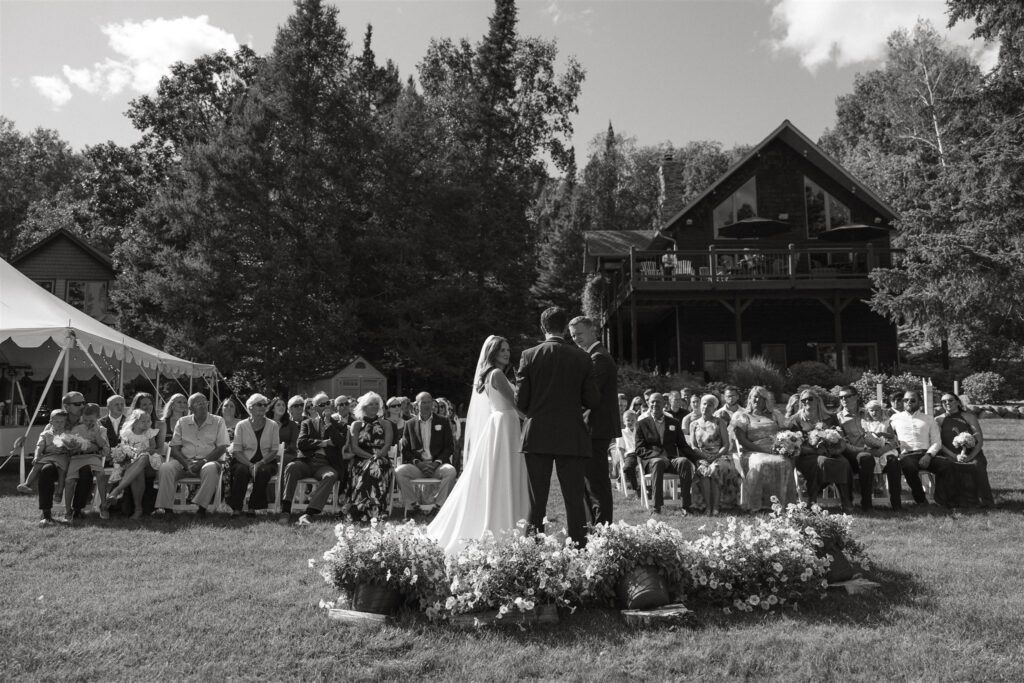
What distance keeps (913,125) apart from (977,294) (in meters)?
24.8

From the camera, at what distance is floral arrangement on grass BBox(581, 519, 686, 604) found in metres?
4.53

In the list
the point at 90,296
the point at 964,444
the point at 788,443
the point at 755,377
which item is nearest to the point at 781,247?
the point at 755,377

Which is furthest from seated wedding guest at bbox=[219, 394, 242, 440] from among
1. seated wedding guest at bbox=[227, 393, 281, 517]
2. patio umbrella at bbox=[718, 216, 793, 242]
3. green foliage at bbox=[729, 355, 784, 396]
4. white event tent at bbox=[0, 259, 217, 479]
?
patio umbrella at bbox=[718, 216, 793, 242]

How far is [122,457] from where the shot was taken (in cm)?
839

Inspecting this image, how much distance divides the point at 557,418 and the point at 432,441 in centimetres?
391

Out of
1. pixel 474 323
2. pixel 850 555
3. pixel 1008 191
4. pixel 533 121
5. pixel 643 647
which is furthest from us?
pixel 533 121

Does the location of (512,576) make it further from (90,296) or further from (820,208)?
(90,296)

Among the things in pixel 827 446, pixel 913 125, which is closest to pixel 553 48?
pixel 913 125

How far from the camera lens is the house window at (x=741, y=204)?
25.5 metres

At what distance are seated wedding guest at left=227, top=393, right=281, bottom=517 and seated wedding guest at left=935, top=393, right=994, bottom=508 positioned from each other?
7.60 metres

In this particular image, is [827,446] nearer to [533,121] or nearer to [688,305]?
[688,305]

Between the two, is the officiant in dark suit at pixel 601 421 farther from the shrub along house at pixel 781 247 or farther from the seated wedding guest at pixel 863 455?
the shrub along house at pixel 781 247

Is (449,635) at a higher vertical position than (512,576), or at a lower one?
lower

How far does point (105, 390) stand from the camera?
76.1 ft
